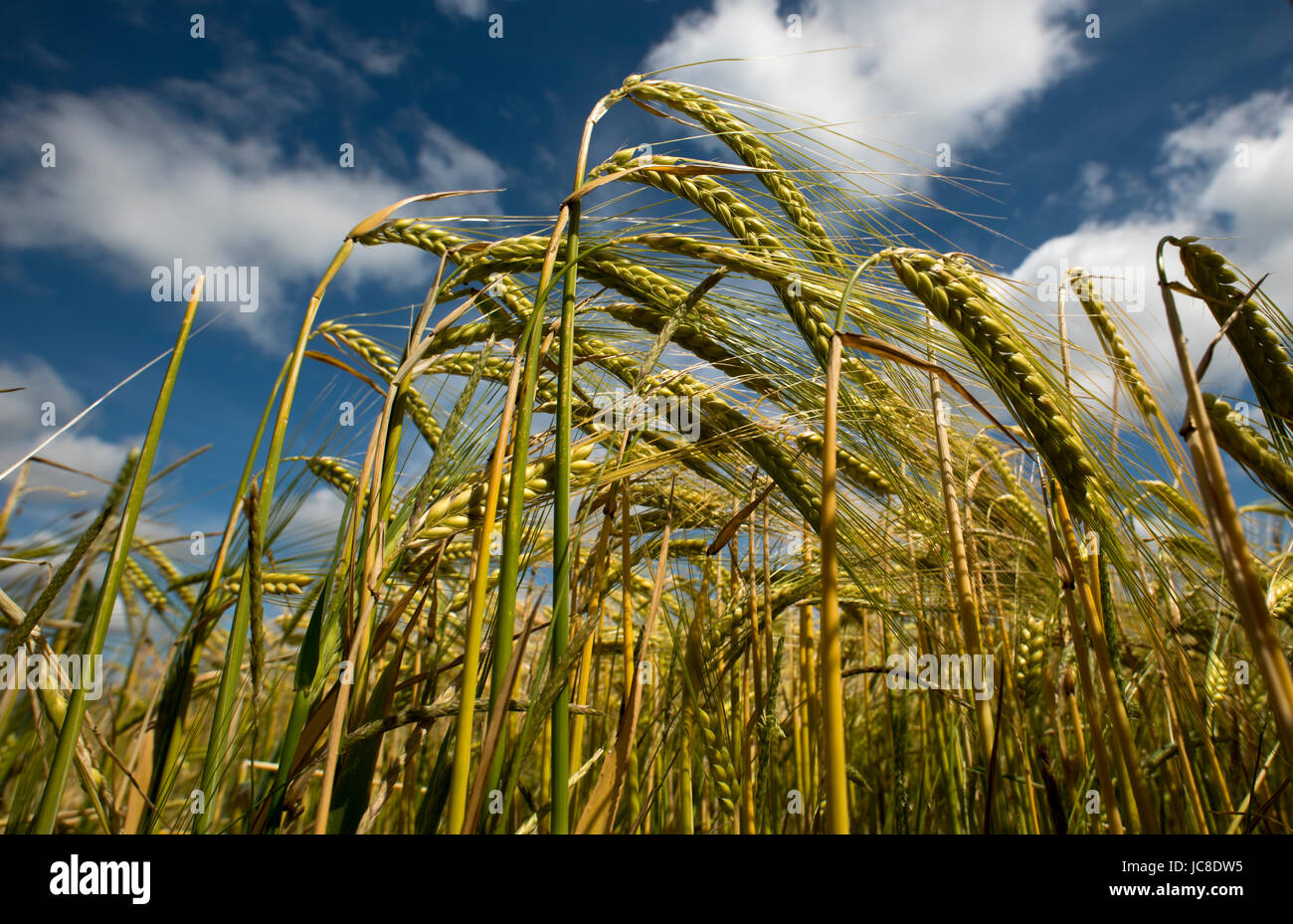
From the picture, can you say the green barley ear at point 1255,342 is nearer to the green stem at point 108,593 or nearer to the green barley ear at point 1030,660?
the green barley ear at point 1030,660

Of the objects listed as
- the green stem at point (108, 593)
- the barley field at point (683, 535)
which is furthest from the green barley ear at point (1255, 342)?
the green stem at point (108, 593)

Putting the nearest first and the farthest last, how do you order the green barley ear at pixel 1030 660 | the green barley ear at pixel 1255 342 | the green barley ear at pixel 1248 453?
the green barley ear at pixel 1248 453, the green barley ear at pixel 1255 342, the green barley ear at pixel 1030 660

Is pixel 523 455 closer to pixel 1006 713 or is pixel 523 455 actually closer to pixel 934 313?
pixel 934 313

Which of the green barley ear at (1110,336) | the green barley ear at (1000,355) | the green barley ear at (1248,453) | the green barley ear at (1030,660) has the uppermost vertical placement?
the green barley ear at (1110,336)

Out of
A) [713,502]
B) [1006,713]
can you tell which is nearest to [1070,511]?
[1006,713]

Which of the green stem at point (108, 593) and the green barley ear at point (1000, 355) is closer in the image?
the green stem at point (108, 593)

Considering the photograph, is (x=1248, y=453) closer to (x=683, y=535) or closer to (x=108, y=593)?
(x=683, y=535)

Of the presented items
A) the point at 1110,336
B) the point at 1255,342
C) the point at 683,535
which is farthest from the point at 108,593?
the point at 1110,336

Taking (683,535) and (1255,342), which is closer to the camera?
(1255,342)

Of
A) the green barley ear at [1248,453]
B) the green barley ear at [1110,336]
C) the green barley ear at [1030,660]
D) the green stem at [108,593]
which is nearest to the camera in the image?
the green stem at [108,593]

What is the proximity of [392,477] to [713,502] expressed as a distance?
3.58ft

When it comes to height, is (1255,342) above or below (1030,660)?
above

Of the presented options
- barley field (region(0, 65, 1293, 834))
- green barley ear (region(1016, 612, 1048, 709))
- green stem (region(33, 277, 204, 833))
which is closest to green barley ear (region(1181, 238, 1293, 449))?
barley field (region(0, 65, 1293, 834))

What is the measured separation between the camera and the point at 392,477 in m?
1.00
